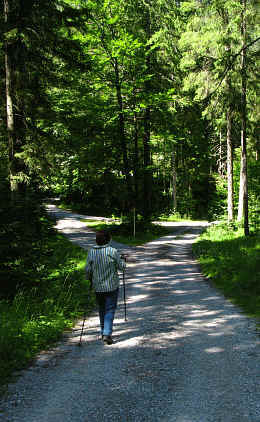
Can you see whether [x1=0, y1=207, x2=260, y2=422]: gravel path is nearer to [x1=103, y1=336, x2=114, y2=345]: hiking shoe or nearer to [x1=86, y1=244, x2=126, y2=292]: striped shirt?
[x1=103, y1=336, x2=114, y2=345]: hiking shoe

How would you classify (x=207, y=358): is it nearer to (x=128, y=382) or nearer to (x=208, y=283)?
(x=128, y=382)

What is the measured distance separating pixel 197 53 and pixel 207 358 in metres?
18.7

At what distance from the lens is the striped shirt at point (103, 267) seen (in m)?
6.43

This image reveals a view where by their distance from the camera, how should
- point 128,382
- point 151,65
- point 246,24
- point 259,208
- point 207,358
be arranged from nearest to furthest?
point 128,382 < point 207,358 < point 246,24 < point 259,208 < point 151,65

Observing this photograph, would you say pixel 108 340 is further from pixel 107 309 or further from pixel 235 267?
pixel 235 267

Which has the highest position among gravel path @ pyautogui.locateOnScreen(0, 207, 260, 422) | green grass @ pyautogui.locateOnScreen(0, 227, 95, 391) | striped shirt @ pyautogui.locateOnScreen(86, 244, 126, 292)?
striped shirt @ pyautogui.locateOnScreen(86, 244, 126, 292)

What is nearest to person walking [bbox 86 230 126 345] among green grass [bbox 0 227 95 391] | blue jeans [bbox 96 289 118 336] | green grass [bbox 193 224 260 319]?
blue jeans [bbox 96 289 118 336]

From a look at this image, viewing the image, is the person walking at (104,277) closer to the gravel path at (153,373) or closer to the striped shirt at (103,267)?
the striped shirt at (103,267)

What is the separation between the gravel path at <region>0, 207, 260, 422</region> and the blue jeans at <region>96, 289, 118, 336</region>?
306 millimetres

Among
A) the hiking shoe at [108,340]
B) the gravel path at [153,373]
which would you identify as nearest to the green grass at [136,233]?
the gravel path at [153,373]

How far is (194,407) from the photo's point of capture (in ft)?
13.1

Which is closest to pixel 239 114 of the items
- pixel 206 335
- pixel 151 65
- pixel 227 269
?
pixel 151 65

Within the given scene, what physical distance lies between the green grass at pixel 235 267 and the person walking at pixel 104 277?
3.41 metres

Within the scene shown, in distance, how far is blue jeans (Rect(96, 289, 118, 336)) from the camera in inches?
247
